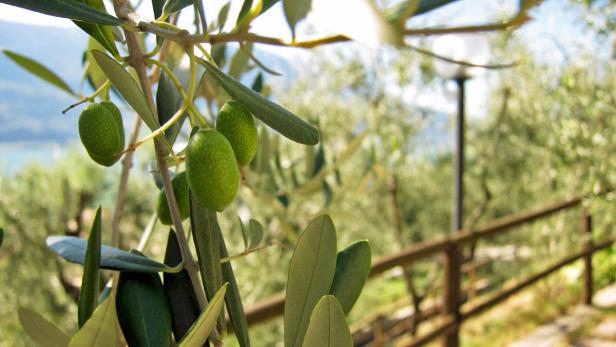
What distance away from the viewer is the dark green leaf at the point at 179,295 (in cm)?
33

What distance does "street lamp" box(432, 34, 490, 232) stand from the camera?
9.83 ft

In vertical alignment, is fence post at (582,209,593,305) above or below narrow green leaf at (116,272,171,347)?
below

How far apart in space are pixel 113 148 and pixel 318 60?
346 inches

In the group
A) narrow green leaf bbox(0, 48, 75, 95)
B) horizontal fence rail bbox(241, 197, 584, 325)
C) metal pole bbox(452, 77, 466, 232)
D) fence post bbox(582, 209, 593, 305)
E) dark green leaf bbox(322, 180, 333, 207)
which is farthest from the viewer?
fence post bbox(582, 209, 593, 305)

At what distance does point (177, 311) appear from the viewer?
0.33 m

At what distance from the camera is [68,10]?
0.25 metres

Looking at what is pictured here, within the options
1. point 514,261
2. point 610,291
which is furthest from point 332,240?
point 514,261

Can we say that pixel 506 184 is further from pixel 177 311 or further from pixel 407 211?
pixel 177 311

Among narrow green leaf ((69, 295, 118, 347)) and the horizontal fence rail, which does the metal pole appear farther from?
narrow green leaf ((69, 295, 118, 347))

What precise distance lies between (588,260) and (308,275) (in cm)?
419

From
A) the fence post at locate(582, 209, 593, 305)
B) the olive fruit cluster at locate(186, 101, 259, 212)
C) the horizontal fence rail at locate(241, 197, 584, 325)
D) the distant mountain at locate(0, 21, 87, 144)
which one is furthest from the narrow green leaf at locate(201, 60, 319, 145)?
the distant mountain at locate(0, 21, 87, 144)

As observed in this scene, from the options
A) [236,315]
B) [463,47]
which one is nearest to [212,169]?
[236,315]

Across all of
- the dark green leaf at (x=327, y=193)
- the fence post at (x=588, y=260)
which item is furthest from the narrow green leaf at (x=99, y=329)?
the fence post at (x=588, y=260)

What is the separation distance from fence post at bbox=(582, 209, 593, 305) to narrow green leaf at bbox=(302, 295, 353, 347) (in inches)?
165
